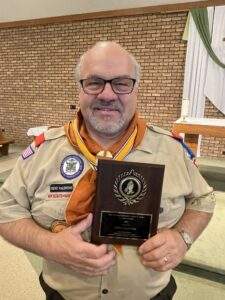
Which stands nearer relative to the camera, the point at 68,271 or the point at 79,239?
the point at 79,239

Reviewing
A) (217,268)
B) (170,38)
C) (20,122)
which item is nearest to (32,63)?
(20,122)

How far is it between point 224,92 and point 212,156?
1.24 m

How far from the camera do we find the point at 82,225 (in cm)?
97

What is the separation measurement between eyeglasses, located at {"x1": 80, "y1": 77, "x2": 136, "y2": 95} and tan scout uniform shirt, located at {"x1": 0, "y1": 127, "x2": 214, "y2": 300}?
0.22 meters

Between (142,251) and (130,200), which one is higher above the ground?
(130,200)

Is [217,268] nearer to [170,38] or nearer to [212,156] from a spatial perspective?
[212,156]

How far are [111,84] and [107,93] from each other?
4cm

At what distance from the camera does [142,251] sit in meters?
0.97

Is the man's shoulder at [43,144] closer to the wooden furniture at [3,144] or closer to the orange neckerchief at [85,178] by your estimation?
the orange neckerchief at [85,178]

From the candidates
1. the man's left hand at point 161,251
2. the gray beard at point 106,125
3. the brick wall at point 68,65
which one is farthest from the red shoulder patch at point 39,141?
the brick wall at point 68,65

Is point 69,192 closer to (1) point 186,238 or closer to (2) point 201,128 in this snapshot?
(1) point 186,238

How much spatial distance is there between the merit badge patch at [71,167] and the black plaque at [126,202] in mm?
209

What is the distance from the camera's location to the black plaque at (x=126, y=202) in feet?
2.98

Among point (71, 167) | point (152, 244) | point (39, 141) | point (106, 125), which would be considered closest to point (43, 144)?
point (39, 141)
